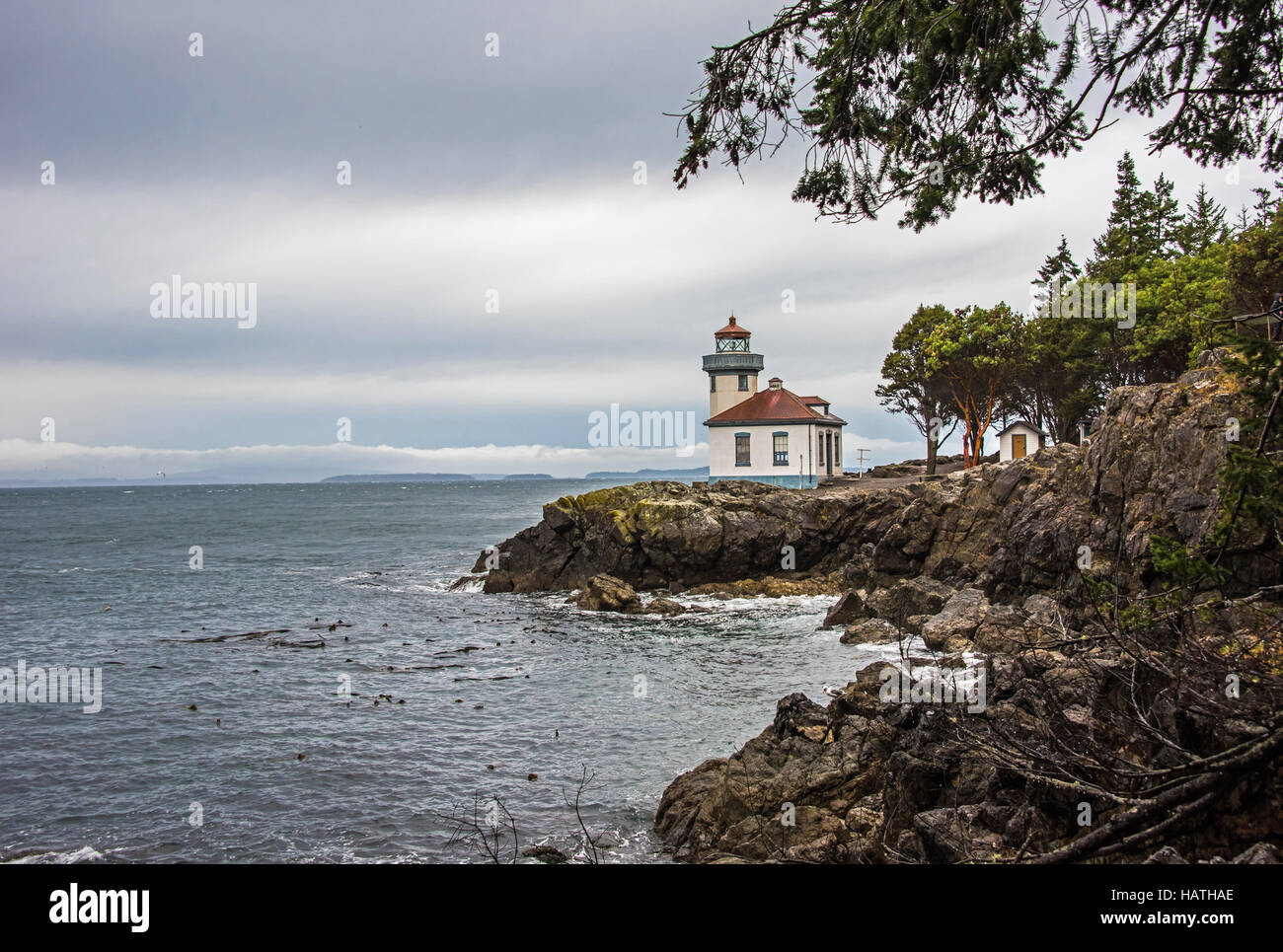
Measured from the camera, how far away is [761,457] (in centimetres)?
5219

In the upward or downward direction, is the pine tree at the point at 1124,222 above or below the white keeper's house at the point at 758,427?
above

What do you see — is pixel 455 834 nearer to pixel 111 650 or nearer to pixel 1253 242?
pixel 111 650

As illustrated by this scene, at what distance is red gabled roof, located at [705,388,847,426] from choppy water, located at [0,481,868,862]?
65.2 ft

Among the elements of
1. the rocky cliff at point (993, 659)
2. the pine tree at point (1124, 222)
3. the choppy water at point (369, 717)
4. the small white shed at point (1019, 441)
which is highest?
the pine tree at point (1124, 222)

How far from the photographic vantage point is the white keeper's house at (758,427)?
51562 millimetres
